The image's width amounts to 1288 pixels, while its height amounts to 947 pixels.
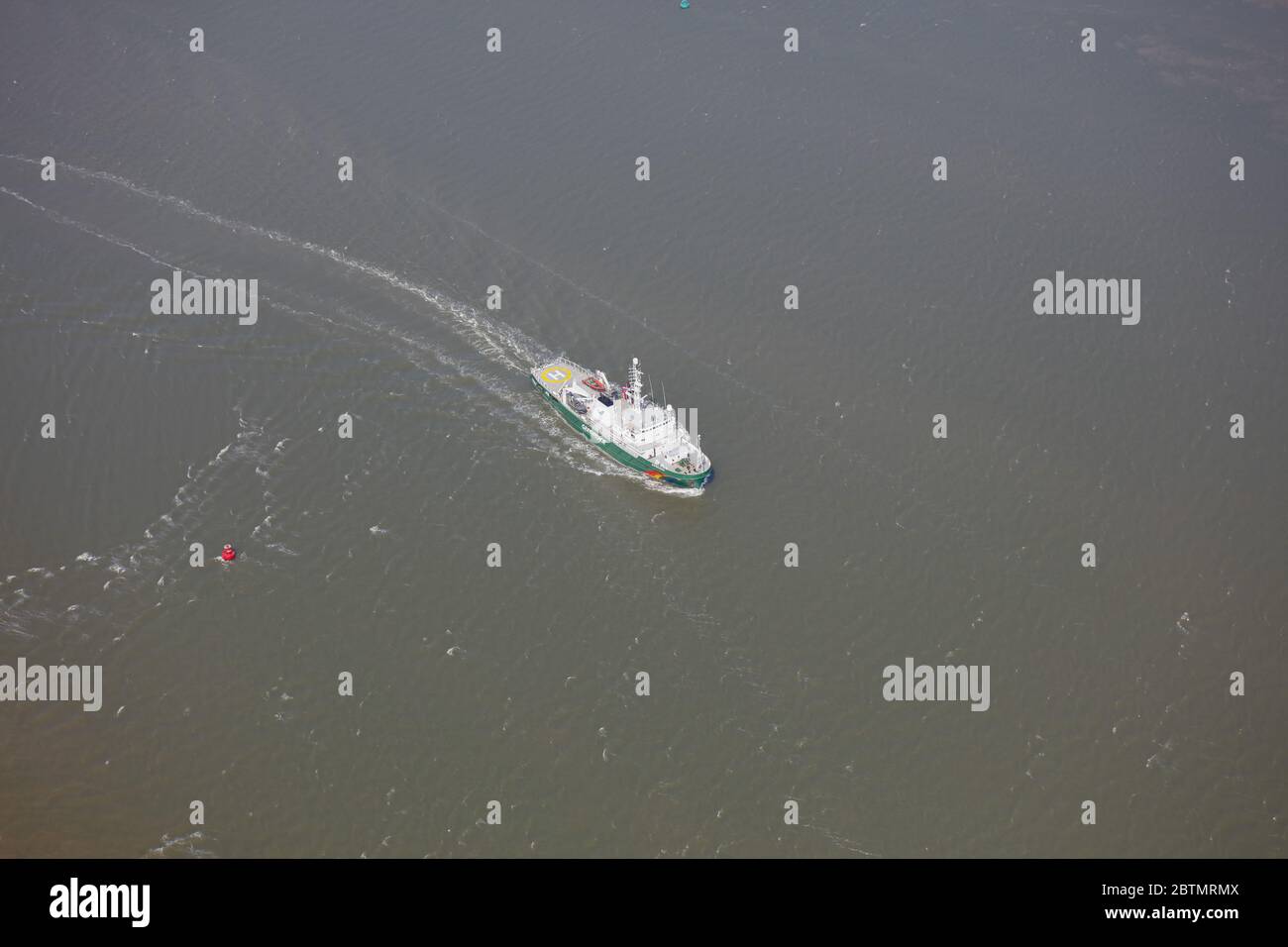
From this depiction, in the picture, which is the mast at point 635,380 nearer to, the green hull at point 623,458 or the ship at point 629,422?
the ship at point 629,422

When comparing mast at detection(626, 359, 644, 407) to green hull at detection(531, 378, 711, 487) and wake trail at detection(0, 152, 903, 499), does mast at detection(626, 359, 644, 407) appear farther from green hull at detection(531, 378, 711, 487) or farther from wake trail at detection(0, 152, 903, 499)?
wake trail at detection(0, 152, 903, 499)

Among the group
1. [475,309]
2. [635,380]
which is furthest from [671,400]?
[475,309]

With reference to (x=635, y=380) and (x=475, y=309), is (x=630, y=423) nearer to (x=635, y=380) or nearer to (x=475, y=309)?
(x=635, y=380)

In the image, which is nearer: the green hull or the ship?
the green hull

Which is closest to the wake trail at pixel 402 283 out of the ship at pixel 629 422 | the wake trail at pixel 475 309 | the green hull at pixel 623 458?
the wake trail at pixel 475 309

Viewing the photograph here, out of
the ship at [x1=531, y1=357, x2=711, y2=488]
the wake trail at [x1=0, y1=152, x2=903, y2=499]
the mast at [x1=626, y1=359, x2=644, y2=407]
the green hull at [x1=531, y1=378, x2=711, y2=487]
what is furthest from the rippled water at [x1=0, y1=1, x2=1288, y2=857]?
the mast at [x1=626, y1=359, x2=644, y2=407]

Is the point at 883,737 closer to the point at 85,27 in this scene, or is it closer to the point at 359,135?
the point at 359,135

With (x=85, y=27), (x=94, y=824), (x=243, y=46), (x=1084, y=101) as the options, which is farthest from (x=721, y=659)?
(x=85, y=27)
